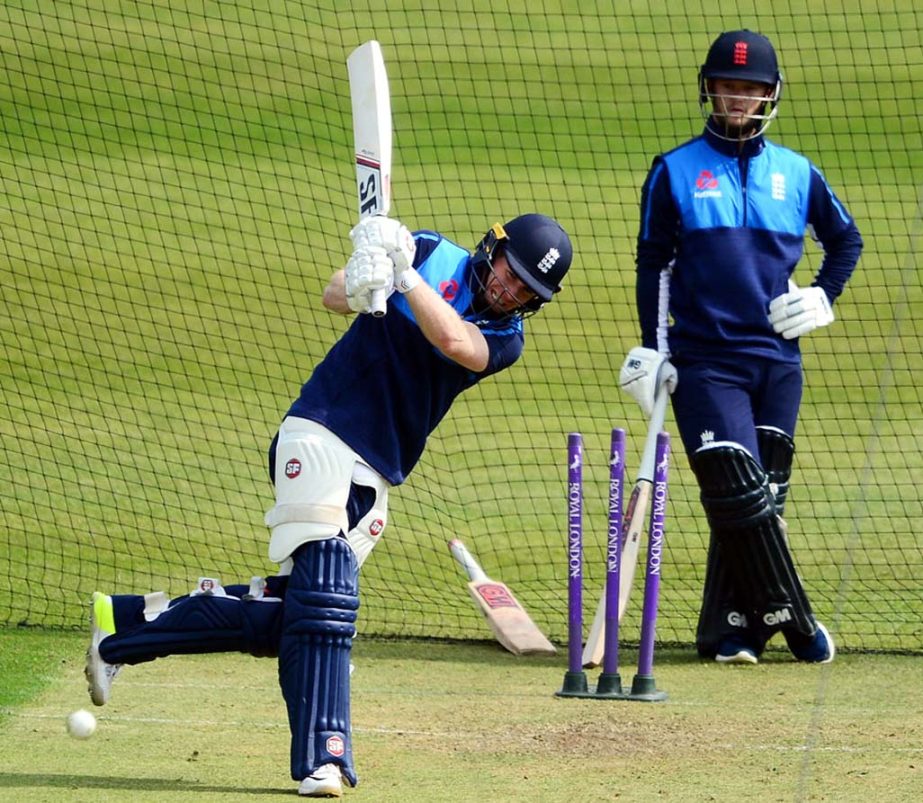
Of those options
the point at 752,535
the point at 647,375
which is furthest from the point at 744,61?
the point at 752,535

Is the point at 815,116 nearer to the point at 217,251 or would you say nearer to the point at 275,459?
the point at 217,251

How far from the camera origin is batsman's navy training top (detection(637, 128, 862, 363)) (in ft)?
21.3

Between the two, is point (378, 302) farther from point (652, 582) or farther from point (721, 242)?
point (721, 242)

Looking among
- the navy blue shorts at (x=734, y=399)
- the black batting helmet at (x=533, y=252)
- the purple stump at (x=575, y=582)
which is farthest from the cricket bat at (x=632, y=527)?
the black batting helmet at (x=533, y=252)

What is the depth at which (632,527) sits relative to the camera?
6625 mm

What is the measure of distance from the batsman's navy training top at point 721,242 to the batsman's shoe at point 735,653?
41.5 inches

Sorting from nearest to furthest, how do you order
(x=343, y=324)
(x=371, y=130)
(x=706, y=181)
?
(x=371, y=130) < (x=706, y=181) < (x=343, y=324)

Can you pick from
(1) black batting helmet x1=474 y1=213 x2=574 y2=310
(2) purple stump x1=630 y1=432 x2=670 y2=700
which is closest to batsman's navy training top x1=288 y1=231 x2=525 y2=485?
(1) black batting helmet x1=474 y1=213 x2=574 y2=310

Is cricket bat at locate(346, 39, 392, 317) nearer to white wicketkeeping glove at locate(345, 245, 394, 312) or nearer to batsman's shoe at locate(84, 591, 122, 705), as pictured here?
white wicketkeeping glove at locate(345, 245, 394, 312)

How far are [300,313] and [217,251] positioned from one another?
79.7 inches

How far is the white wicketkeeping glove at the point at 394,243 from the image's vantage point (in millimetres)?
4602

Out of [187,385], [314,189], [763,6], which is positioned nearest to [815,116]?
[763,6]

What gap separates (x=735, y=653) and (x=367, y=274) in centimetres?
270

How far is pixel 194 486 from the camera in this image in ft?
29.8
